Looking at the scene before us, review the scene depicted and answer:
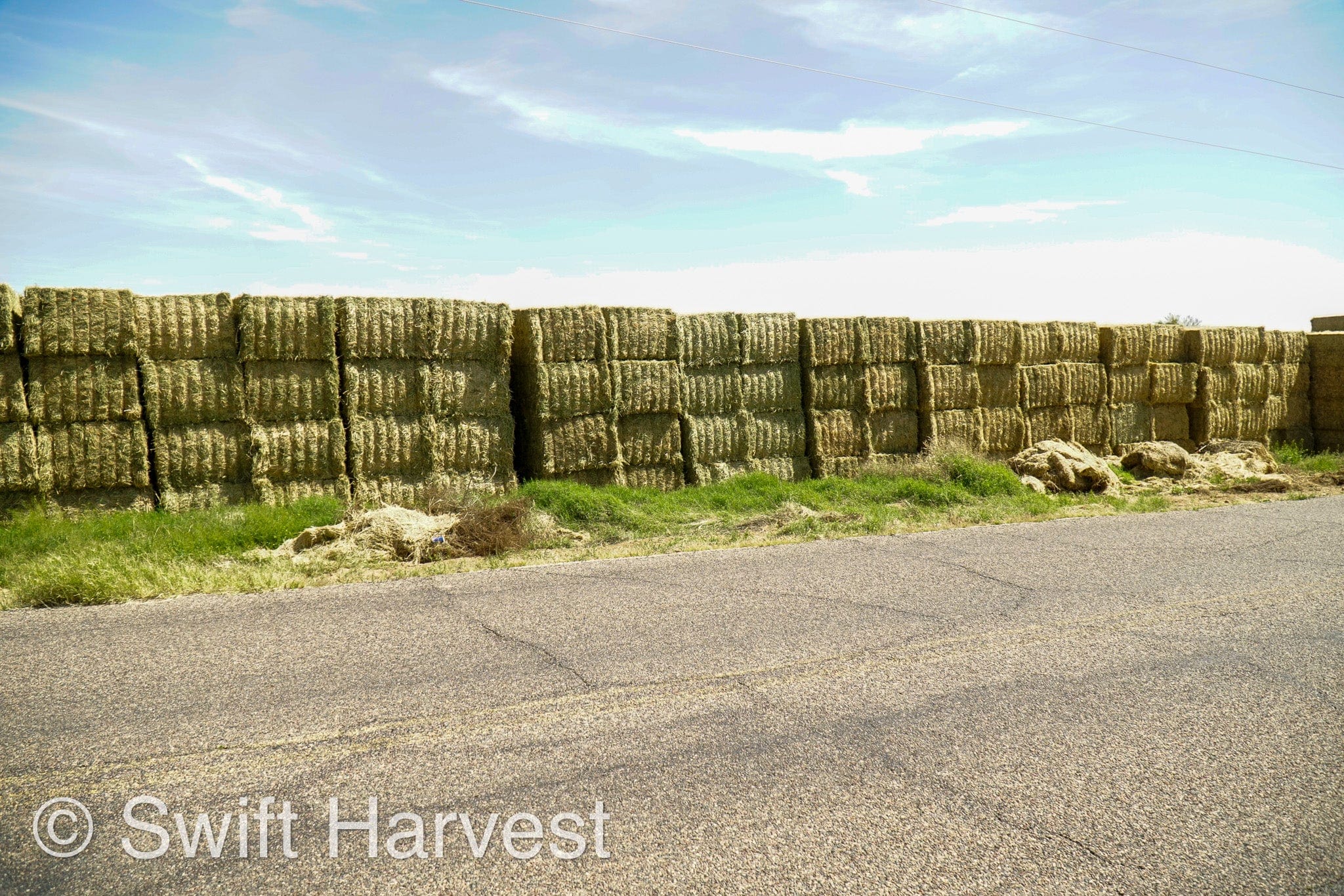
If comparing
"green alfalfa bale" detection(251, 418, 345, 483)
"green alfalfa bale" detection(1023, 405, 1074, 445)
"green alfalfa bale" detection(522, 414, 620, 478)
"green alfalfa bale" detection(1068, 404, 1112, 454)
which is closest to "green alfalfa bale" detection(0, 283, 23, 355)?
"green alfalfa bale" detection(251, 418, 345, 483)

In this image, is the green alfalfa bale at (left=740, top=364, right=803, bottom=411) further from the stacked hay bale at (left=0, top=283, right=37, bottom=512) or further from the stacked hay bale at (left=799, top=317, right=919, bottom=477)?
the stacked hay bale at (left=0, top=283, right=37, bottom=512)

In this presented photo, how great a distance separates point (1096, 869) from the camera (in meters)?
3.25

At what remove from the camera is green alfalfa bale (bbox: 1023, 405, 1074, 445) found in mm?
18047

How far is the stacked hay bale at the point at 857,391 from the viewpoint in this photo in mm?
15617

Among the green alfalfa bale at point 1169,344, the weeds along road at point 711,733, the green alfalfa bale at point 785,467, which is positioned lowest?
the weeds along road at point 711,733

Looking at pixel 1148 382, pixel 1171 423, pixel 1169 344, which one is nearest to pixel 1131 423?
pixel 1148 382

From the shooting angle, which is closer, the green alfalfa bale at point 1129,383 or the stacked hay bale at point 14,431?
the stacked hay bale at point 14,431

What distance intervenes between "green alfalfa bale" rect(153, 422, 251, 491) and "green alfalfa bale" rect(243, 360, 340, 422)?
33 centimetres

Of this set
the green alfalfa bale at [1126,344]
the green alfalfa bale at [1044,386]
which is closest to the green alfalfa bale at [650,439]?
the green alfalfa bale at [1044,386]

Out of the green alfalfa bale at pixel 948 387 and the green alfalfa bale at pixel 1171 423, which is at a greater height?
the green alfalfa bale at pixel 948 387

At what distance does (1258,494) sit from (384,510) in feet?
44.7

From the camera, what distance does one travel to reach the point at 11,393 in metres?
9.98

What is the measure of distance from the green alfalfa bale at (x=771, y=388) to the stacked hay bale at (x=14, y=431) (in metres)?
9.63

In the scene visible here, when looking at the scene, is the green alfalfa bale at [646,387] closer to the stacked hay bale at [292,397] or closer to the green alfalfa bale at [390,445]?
the green alfalfa bale at [390,445]
